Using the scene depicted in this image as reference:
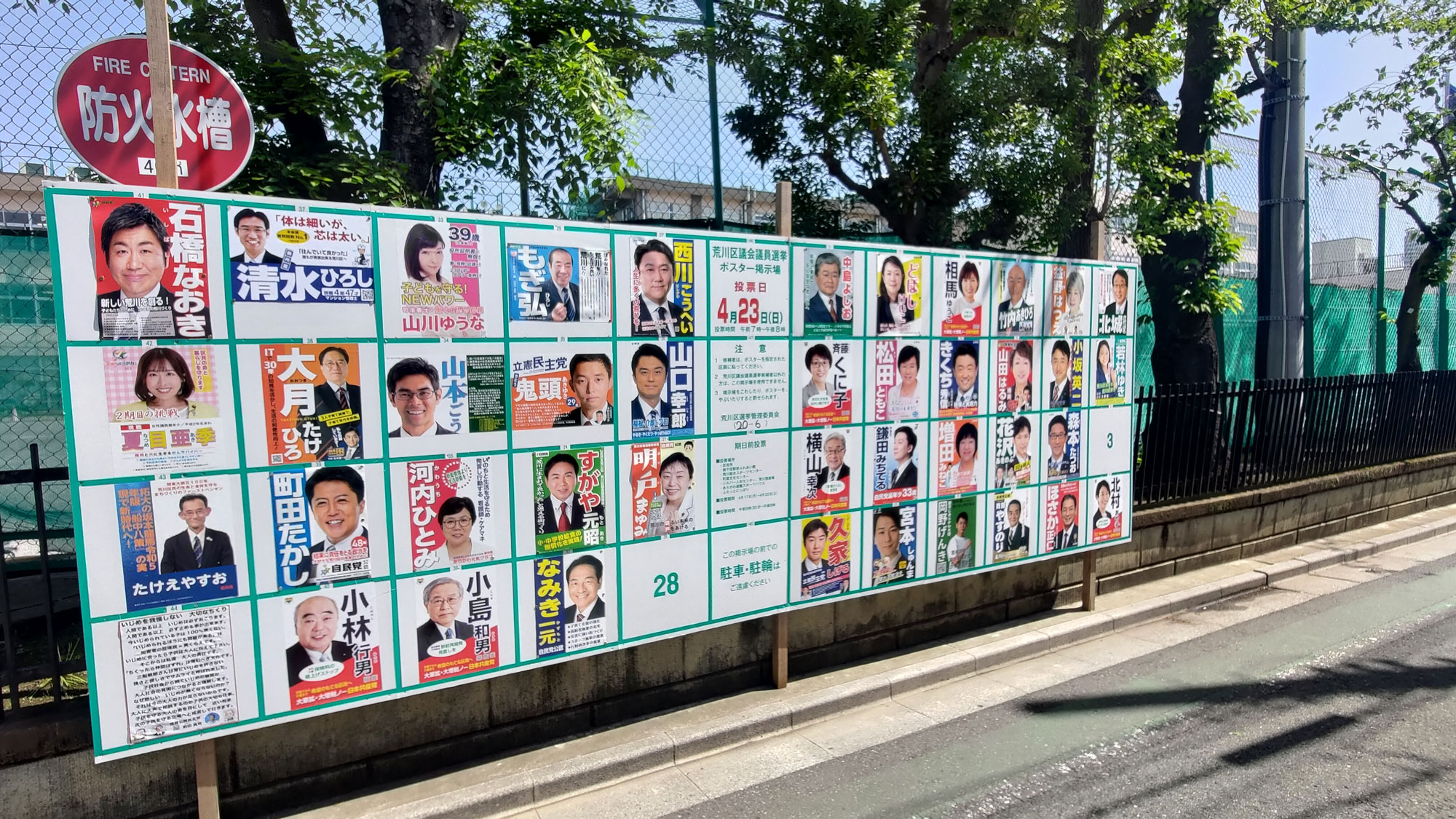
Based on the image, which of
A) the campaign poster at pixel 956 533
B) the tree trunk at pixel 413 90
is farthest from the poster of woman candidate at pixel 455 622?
the campaign poster at pixel 956 533

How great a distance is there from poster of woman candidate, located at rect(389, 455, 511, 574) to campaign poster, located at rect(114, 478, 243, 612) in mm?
693

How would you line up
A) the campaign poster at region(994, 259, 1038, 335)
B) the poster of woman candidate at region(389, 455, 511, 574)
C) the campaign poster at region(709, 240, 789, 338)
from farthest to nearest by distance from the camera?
1. the campaign poster at region(994, 259, 1038, 335)
2. the campaign poster at region(709, 240, 789, 338)
3. the poster of woman candidate at region(389, 455, 511, 574)

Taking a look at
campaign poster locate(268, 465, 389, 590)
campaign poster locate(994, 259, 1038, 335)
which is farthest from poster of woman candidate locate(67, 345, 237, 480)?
campaign poster locate(994, 259, 1038, 335)

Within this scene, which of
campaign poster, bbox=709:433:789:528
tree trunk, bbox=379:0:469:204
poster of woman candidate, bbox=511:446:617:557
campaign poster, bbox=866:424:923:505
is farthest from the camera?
tree trunk, bbox=379:0:469:204

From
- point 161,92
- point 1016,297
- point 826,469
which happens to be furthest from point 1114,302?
point 161,92

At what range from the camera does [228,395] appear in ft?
11.3

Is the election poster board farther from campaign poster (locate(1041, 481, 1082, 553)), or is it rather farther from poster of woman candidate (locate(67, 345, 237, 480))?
campaign poster (locate(1041, 481, 1082, 553))

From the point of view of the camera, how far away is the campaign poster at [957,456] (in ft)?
18.7

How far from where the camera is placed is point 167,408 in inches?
132

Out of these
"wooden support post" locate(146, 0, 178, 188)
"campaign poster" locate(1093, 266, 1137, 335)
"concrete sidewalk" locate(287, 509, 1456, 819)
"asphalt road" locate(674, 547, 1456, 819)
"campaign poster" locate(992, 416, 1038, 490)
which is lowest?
"asphalt road" locate(674, 547, 1456, 819)

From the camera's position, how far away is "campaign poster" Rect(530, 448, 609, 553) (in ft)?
14.0

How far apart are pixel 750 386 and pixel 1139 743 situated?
10.2 ft

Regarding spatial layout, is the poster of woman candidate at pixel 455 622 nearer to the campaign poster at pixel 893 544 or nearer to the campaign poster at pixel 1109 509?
the campaign poster at pixel 893 544

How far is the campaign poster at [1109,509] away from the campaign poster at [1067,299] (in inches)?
50.7
